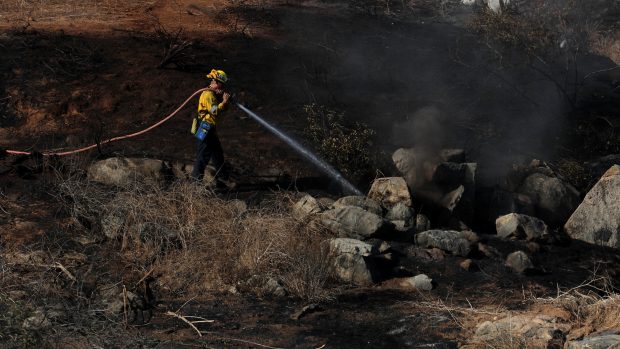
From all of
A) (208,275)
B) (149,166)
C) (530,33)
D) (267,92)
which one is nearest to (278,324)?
(208,275)

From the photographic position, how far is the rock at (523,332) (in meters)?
7.05

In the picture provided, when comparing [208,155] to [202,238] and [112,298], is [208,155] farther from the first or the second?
[112,298]

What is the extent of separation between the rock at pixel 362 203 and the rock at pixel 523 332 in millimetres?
2969

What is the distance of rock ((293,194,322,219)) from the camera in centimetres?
1000

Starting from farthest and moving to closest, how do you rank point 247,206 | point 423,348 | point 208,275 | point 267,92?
point 267,92 < point 247,206 < point 208,275 < point 423,348

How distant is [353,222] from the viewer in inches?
392

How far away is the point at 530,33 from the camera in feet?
44.2

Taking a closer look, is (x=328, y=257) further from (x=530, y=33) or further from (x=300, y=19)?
(x=300, y=19)

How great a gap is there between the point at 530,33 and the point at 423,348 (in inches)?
288

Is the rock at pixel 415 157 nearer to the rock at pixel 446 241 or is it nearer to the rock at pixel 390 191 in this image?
the rock at pixel 390 191

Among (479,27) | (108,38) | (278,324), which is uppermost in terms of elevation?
(479,27)

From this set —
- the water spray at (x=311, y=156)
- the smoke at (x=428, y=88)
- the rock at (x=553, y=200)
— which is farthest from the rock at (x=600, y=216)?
the water spray at (x=311, y=156)

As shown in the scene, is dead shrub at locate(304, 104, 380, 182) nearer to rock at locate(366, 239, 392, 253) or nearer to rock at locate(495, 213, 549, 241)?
rock at locate(366, 239, 392, 253)

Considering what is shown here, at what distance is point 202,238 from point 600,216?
188 inches
